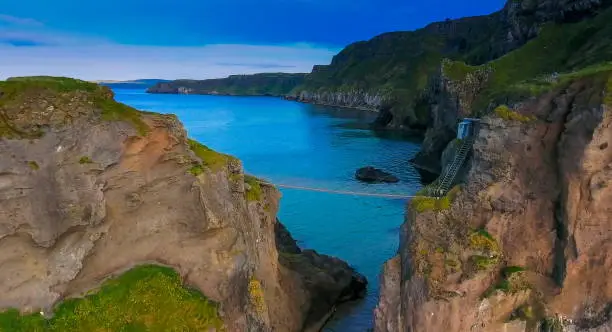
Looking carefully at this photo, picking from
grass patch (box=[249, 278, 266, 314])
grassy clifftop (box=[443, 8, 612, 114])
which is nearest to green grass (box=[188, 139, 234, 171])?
grass patch (box=[249, 278, 266, 314])

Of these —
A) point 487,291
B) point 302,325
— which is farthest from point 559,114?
point 302,325

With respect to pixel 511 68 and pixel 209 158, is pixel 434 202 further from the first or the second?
pixel 511 68

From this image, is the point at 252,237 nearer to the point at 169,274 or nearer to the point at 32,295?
the point at 169,274

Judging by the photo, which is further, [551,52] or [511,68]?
[511,68]

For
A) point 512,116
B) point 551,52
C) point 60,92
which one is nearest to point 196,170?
point 60,92

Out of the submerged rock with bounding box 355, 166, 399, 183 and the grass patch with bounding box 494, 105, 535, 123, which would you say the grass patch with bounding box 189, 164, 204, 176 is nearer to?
the grass patch with bounding box 494, 105, 535, 123

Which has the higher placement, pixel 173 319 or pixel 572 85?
pixel 572 85

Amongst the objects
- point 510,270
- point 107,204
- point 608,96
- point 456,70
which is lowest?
point 510,270

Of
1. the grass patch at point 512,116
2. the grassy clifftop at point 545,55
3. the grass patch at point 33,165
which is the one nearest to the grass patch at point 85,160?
the grass patch at point 33,165
